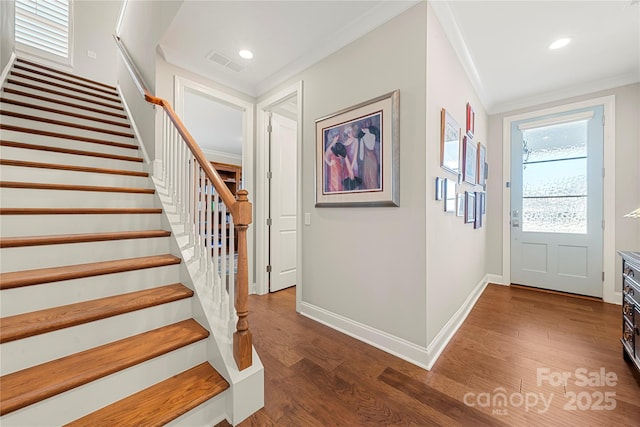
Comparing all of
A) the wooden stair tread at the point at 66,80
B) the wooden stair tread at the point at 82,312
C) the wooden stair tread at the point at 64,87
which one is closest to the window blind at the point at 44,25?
the wooden stair tread at the point at 66,80

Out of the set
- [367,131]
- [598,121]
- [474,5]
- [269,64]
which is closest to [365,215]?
[367,131]

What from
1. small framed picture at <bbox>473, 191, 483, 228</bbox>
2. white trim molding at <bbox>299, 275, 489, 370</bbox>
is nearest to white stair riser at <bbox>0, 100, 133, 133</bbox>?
white trim molding at <bbox>299, 275, 489, 370</bbox>

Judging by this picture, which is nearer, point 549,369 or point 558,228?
point 549,369

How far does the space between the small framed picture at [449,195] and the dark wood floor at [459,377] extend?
1.13 meters

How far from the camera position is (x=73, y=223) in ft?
5.50

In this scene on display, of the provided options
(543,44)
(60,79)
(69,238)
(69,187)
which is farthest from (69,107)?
(543,44)

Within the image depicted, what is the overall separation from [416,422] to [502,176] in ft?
11.9

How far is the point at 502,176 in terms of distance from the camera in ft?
12.0

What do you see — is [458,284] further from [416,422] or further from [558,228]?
[558,228]

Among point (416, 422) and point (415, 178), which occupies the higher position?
point (415, 178)

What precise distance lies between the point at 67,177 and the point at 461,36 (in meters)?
3.49

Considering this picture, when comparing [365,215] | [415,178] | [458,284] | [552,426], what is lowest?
[552,426]

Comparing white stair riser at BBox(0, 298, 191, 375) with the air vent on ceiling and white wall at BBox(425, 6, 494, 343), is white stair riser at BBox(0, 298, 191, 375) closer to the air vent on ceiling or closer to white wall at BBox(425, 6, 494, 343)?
white wall at BBox(425, 6, 494, 343)

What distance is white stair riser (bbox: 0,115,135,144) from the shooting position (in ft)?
7.14
